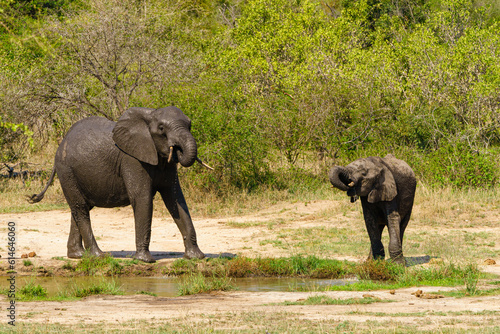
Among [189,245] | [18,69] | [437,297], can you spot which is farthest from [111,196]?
[18,69]

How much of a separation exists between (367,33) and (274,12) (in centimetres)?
675

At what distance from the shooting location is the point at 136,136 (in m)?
11.6

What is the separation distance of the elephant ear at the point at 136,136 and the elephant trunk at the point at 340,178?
9.58 ft

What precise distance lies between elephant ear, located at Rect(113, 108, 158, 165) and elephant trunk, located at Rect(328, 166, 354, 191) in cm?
292

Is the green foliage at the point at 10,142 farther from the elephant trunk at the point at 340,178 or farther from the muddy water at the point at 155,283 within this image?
the elephant trunk at the point at 340,178

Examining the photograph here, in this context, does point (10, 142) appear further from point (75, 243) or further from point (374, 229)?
point (374, 229)

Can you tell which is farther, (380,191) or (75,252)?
(75,252)

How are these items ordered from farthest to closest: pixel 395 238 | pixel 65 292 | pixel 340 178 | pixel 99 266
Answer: pixel 99 266 → pixel 395 238 → pixel 340 178 → pixel 65 292

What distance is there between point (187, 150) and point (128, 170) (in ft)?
4.58

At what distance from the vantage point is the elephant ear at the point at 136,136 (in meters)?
11.5

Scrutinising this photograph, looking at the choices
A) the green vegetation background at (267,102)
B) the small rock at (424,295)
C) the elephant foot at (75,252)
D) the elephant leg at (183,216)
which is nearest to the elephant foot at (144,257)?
the elephant leg at (183,216)

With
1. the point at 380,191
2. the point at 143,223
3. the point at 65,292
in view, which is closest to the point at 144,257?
the point at 143,223

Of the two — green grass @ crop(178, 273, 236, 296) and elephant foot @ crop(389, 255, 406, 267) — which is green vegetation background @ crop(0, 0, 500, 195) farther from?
green grass @ crop(178, 273, 236, 296)

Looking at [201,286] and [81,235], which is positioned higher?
[81,235]
